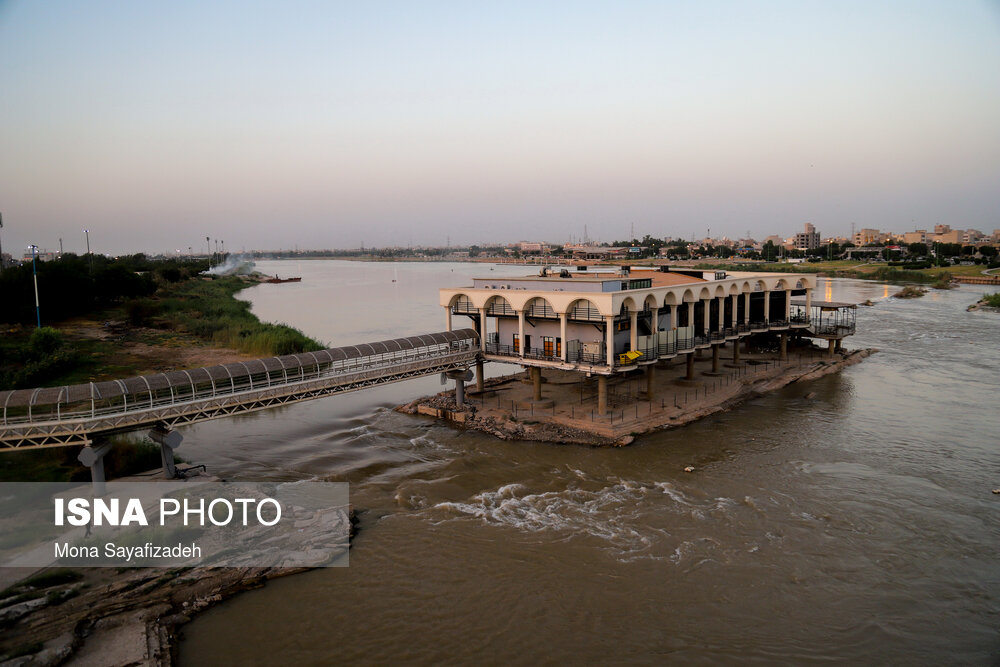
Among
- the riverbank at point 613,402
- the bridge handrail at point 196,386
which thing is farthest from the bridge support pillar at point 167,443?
the riverbank at point 613,402

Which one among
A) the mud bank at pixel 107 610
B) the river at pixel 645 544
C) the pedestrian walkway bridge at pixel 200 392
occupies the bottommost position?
the river at pixel 645 544

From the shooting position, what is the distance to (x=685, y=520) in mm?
18438

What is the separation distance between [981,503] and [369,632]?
19726 millimetres

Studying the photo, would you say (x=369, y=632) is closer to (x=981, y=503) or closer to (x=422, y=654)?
(x=422, y=654)

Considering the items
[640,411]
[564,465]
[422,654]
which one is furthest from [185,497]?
[640,411]

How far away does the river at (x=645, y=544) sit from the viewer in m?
13.2

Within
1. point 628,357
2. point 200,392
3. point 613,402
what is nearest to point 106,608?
point 200,392

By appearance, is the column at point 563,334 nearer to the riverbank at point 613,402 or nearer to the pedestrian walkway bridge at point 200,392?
the riverbank at point 613,402

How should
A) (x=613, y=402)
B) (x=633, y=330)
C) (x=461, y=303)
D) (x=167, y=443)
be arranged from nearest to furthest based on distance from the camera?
(x=167, y=443), (x=633, y=330), (x=613, y=402), (x=461, y=303)

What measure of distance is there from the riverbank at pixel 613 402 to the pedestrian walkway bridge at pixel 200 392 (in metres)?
3.02

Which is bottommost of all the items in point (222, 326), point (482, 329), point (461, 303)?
point (222, 326)

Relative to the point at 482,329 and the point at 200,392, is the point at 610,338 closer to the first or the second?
the point at 482,329

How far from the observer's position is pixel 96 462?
17.8 metres

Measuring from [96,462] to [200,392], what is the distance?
3.82 meters
